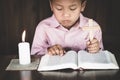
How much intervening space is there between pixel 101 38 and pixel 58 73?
0.60 metres

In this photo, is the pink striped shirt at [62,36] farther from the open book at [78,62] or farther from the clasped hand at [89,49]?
the open book at [78,62]

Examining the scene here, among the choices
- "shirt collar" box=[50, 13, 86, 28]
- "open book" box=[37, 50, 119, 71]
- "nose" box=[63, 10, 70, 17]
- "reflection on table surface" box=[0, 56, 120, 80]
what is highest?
"nose" box=[63, 10, 70, 17]

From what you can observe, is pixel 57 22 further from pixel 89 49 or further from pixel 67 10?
pixel 89 49

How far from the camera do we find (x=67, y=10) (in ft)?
6.64

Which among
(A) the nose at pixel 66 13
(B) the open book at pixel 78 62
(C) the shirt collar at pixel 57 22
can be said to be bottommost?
(B) the open book at pixel 78 62

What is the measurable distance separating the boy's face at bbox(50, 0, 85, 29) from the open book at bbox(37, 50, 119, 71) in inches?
13.9

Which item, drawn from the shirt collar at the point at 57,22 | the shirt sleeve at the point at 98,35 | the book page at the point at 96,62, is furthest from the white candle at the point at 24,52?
the shirt sleeve at the point at 98,35

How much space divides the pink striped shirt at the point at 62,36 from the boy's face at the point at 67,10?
0.03 metres

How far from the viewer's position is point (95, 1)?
2.08m

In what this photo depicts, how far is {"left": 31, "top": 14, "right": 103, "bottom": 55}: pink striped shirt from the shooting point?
2.06 m

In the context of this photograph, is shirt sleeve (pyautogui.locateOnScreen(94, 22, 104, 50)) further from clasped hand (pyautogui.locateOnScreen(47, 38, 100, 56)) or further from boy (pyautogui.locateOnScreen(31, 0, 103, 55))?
clasped hand (pyautogui.locateOnScreen(47, 38, 100, 56))

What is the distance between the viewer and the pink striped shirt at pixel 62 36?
2062mm

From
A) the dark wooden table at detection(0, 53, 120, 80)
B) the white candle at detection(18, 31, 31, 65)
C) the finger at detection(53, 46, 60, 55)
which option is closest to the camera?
the dark wooden table at detection(0, 53, 120, 80)

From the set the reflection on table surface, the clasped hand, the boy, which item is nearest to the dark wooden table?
the reflection on table surface
